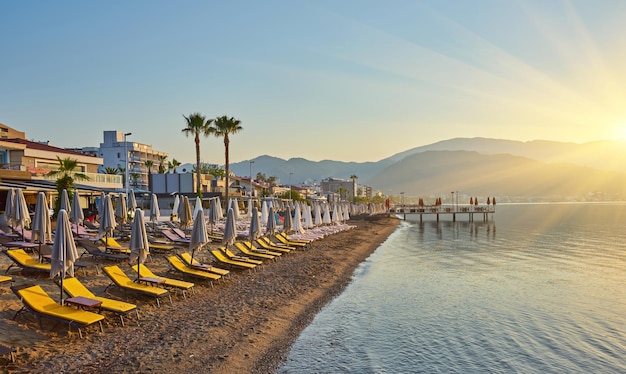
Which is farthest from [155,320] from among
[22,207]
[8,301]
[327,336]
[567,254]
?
[567,254]

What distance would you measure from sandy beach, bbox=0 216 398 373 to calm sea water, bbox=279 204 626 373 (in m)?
0.77

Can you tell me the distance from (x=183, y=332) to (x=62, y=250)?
3.13 metres

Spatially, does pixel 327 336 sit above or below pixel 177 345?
below

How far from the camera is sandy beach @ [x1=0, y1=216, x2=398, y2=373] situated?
767 centimetres

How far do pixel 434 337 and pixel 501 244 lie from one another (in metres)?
29.7

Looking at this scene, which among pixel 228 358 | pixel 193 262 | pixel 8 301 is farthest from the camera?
pixel 193 262

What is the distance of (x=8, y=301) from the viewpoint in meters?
9.61

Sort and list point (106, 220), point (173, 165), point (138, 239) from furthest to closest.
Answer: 1. point (173, 165)
2. point (106, 220)
3. point (138, 239)

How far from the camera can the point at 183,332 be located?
957 cm

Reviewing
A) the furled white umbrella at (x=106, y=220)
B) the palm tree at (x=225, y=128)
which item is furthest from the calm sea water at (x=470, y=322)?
the palm tree at (x=225, y=128)

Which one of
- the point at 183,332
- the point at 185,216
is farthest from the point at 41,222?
the point at 185,216

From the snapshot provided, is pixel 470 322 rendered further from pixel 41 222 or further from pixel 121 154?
pixel 121 154

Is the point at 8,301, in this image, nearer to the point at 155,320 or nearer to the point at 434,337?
the point at 155,320

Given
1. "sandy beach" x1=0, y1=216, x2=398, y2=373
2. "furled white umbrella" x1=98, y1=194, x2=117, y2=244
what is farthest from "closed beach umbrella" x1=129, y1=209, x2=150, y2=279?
"furled white umbrella" x1=98, y1=194, x2=117, y2=244
